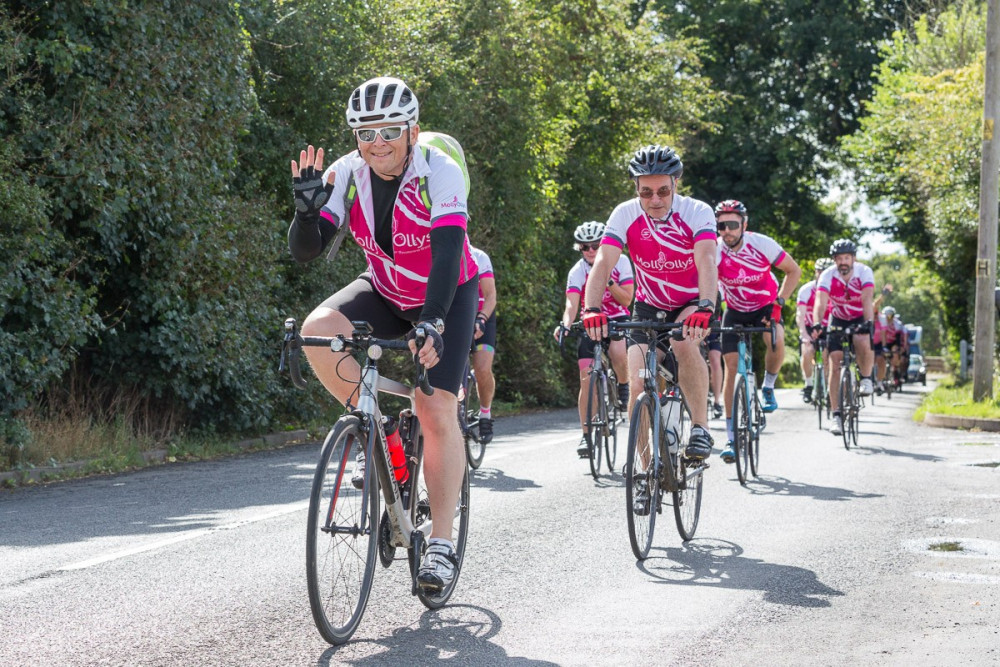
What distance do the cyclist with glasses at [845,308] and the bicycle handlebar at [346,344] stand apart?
10528mm

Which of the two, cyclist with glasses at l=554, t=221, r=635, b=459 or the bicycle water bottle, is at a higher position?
cyclist with glasses at l=554, t=221, r=635, b=459

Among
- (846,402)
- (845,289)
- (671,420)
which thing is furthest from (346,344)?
(845,289)

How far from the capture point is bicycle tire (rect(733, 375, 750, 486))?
34.5ft

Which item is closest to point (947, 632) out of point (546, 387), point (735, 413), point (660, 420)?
point (660, 420)

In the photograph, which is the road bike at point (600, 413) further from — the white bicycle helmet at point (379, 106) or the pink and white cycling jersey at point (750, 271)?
the white bicycle helmet at point (379, 106)

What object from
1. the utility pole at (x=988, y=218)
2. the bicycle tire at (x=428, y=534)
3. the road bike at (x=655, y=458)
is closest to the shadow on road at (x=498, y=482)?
the road bike at (x=655, y=458)

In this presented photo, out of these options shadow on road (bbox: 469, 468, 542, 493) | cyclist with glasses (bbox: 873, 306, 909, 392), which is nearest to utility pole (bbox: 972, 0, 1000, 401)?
shadow on road (bbox: 469, 468, 542, 493)

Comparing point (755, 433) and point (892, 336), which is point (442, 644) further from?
point (892, 336)

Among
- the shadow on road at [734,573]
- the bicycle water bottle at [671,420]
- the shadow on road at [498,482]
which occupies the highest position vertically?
the bicycle water bottle at [671,420]

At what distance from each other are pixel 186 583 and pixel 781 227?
36714mm

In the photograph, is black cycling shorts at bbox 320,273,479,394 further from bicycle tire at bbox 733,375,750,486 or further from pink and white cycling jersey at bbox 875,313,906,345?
pink and white cycling jersey at bbox 875,313,906,345

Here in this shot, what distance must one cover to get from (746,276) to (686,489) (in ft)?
15.0

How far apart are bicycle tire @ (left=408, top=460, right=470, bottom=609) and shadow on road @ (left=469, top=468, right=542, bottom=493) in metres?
3.83

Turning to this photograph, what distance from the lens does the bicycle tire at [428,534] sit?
17.6 ft
